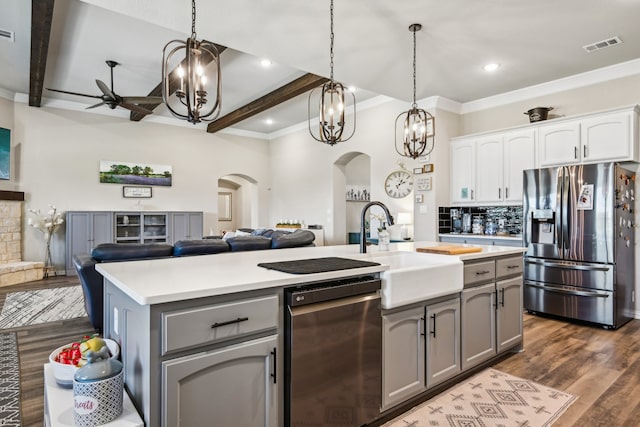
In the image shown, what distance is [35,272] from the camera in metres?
6.09

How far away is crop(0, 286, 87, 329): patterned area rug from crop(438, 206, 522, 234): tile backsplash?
4.93 metres

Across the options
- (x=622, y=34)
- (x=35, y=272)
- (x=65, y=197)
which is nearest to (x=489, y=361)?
(x=622, y=34)

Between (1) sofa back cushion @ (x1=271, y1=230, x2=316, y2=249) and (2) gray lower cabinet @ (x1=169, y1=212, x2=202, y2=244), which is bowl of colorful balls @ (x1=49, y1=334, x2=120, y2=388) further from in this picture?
(2) gray lower cabinet @ (x1=169, y1=212, x2=202, y2=244)

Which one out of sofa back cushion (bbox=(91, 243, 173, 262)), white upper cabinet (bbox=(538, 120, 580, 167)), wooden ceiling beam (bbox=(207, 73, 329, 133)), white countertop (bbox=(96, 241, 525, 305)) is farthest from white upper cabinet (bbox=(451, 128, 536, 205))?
sofa back cushion (bbox=(91, 243, 173, 262))

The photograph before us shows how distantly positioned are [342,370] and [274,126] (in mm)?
7467

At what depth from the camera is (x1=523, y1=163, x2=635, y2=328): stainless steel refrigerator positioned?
148 inches

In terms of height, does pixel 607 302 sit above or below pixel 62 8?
below

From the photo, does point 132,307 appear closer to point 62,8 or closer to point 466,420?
point 466,420

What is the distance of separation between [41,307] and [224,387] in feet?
14.1

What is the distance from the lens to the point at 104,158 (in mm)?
7176

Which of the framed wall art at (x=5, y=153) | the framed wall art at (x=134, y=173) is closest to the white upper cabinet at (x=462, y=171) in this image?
the framed wall art at (x=134, y=173)

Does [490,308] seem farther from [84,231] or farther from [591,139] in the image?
[84,231]

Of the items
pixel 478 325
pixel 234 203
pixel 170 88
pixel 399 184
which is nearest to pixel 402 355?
pixel 478 325

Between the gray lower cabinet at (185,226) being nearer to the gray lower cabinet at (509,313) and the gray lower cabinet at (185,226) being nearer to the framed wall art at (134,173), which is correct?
the framed wall art at (134,173)
